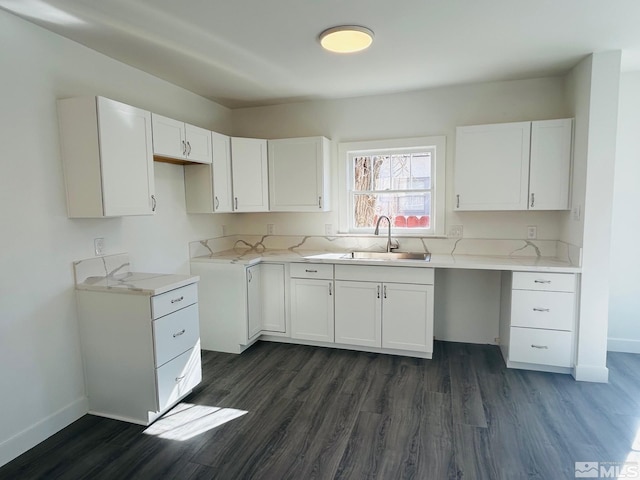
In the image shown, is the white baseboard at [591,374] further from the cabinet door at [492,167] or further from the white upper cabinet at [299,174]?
the white upper cabinet at [299,174]

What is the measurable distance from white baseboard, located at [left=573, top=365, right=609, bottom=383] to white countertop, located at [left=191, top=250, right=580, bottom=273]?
76 cm

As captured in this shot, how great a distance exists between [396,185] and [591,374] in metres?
2.28

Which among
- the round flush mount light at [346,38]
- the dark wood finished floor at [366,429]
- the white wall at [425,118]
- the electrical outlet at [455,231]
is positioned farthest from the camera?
the electrical outlet at [455,231]

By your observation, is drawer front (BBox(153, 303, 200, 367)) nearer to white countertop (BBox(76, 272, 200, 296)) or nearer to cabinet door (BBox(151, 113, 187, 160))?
white countertop (BBox(76, 272, 200, 296))

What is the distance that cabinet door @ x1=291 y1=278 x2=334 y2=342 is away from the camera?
11.4ft

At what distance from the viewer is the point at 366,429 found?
2.29 meters

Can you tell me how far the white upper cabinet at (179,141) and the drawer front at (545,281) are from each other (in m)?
2.83

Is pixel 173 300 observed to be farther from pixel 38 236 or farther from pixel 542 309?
pixel 542 309

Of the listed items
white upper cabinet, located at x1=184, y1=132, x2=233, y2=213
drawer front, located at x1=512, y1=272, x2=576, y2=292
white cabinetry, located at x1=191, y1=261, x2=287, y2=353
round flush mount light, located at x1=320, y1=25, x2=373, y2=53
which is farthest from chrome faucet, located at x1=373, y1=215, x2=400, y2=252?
round flush mount light, located at x1=320, y1=25, x2=373, y2=53

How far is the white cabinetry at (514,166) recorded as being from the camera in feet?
9.91

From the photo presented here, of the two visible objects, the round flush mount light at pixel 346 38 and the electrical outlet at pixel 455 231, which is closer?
the round flush mount light at pixel 346 38

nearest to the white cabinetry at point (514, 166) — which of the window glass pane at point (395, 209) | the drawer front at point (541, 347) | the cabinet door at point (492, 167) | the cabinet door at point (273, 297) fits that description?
the cabinet door at point (492, 167)

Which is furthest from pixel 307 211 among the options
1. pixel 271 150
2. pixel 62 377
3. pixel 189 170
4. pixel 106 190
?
pixel 62 377

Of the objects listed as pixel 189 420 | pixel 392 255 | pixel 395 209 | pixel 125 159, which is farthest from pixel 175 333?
pixel 395 209
